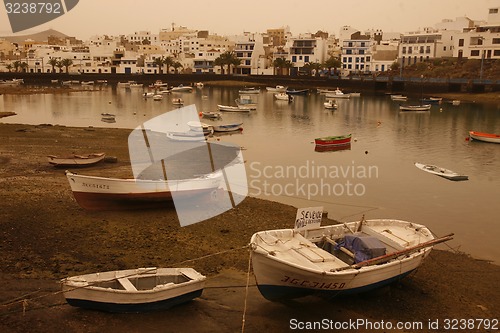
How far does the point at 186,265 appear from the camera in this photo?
12344 millimetres

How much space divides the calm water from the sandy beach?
10.6 feet

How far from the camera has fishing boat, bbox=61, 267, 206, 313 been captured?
9.48m

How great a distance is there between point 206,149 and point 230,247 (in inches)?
677

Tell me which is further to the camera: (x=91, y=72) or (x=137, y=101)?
(x=91, y=72)

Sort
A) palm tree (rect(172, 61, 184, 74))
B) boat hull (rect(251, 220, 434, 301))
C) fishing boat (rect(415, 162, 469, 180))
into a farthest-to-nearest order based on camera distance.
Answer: palm tree (rect(172, 61, 184, 74))
fishing boat (rect(415, 162, 469, 180))
boat hull (rect(251, 220, 434, 301))

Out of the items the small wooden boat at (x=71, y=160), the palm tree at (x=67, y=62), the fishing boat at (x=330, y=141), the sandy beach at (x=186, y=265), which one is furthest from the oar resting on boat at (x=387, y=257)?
the palm tree at (x=67, y=62)

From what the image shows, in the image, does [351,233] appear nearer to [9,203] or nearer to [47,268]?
[47,268]

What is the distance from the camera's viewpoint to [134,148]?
29812mm

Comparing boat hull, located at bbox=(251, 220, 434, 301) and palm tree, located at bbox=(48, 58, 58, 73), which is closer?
boat hull, located at bbox=(251, 220, 434, 301)

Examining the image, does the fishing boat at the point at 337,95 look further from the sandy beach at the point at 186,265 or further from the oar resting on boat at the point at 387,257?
the oar resting on boat at the point at 387,257

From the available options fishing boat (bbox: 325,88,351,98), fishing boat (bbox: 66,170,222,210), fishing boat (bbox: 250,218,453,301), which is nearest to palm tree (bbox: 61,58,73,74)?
fishing boat (bbox: 325,88,351,98)

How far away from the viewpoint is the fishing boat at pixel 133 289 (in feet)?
31.1

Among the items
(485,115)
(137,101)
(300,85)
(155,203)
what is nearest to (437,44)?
(300,85)

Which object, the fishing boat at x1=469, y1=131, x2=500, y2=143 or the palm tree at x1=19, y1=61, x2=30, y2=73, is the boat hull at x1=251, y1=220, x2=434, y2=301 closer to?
the fishing boat at x1=469, y1=131, x2=500, y2=143
